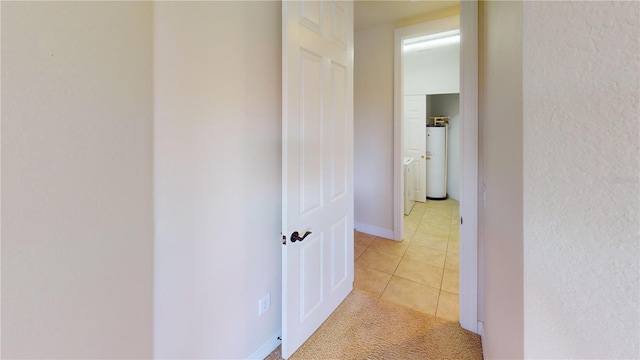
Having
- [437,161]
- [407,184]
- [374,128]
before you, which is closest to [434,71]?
[437,161]

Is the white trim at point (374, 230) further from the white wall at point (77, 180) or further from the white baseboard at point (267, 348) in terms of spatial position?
the white wall at point (77, 180)

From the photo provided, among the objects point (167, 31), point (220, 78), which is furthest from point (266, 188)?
point (167, 31)

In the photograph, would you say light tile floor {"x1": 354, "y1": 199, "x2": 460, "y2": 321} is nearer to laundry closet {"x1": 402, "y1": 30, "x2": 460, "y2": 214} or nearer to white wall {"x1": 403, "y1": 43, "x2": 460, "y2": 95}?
laundry closet {"x1": 402, "y1": 30, "x2": 460, "y2": 214}

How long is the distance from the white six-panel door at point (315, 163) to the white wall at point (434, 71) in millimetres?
3297

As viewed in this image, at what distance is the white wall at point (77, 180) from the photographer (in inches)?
26.9

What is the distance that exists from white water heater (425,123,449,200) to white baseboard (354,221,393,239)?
8.21 ft

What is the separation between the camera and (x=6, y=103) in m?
0.66

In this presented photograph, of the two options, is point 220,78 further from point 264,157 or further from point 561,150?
point 561,150

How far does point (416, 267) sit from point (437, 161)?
10.9 feet

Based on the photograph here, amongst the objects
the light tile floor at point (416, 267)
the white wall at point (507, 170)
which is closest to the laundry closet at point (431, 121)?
the light tile floor at point (416, 267)

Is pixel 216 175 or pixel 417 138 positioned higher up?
pixel 417 138

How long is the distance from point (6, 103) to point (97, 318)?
0.69 meters

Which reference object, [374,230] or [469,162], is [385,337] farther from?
[374,230]

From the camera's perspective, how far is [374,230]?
3457 mm
